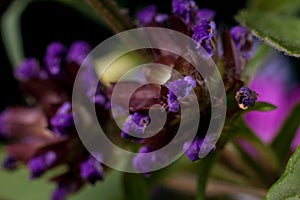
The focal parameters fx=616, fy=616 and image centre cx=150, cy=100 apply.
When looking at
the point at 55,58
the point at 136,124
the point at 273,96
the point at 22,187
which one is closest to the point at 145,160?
the point at 136,124

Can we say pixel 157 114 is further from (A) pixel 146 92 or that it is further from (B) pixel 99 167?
(B) pixel 99 167

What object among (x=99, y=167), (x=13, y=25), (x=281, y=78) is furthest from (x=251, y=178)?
(x=13, y=25)

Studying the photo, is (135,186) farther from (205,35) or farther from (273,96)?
(273,96)

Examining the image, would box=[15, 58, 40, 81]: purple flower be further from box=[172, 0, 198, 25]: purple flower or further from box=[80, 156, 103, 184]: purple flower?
box=[172, 0, 198, 25]: purple flower

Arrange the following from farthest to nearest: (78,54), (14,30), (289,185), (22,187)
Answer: (14,30) < (22,187) < (78,54) < (289,185)

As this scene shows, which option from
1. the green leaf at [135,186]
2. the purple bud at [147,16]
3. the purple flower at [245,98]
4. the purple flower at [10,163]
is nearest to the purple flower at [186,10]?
the purple bud at [147,16]

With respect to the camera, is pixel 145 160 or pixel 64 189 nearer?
pixel 145 160
